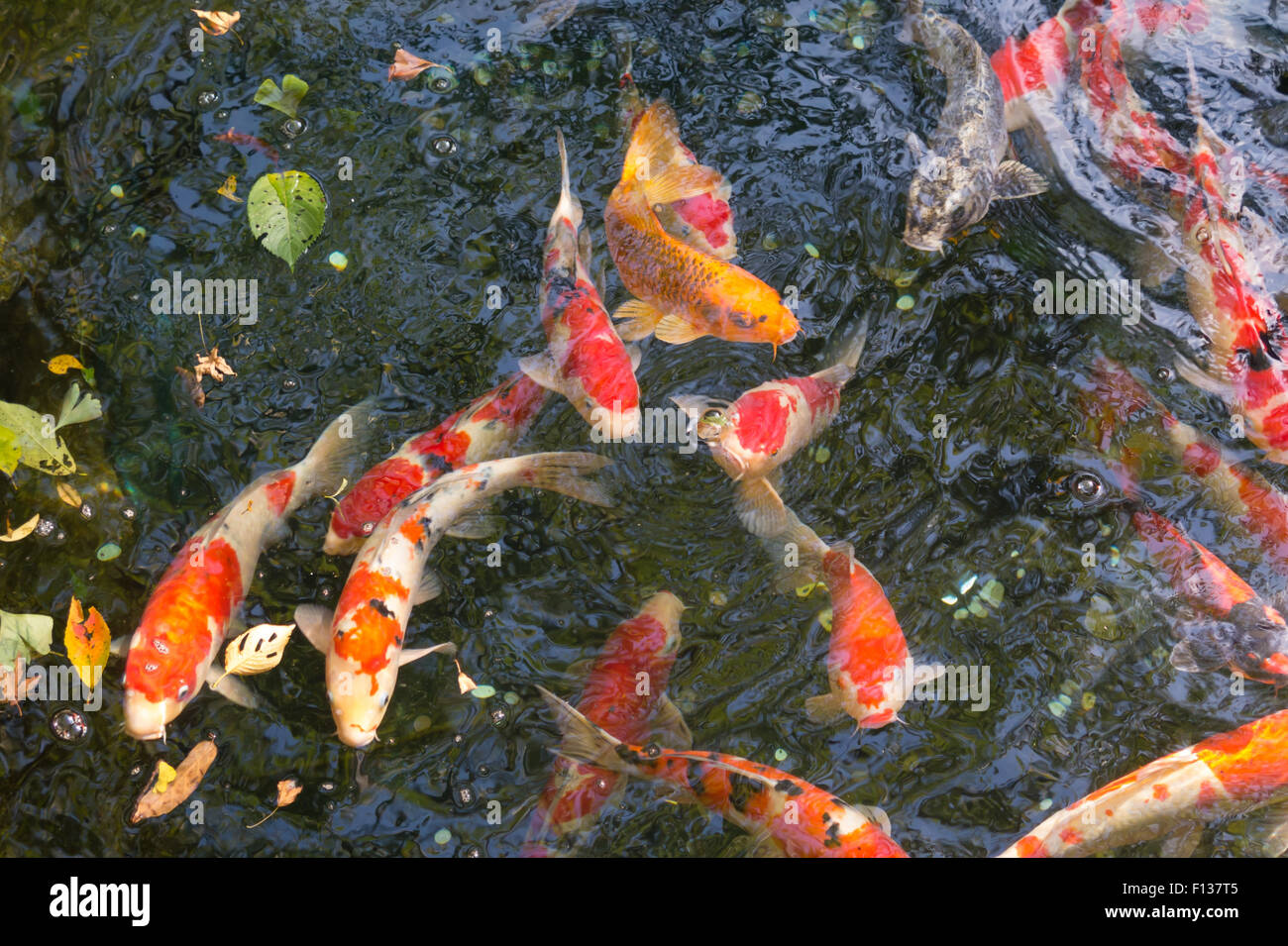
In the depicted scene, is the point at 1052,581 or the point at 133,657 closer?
the point at 133,657

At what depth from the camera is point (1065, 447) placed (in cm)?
467

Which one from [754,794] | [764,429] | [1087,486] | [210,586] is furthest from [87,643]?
[1087,486]

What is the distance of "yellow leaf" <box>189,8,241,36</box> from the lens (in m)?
5.38

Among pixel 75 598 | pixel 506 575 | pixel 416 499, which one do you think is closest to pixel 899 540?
pixel 506 575

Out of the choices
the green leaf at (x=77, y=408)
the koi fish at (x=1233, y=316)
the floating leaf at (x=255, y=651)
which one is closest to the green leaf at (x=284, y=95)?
the green leaf at (x=77, y=408)

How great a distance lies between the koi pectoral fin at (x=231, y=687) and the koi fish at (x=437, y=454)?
0.67 metres

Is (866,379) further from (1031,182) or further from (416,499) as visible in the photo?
(416,499)

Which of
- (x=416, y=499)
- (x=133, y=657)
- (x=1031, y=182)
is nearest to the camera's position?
(x=133, y=657)

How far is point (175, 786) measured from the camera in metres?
4.09

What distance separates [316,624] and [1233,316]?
4.49 metres

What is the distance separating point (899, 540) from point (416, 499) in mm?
2206

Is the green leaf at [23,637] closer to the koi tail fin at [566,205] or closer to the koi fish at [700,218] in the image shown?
the koi tail fin at [566,205]

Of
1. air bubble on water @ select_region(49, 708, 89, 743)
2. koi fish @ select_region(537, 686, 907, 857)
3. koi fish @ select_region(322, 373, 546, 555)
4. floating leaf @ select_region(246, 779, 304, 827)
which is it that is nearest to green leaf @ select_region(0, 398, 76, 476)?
air bubble on water @ select_region(49, 708, 89, 743)

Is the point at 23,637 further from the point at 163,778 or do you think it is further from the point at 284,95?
the point at 284,95
